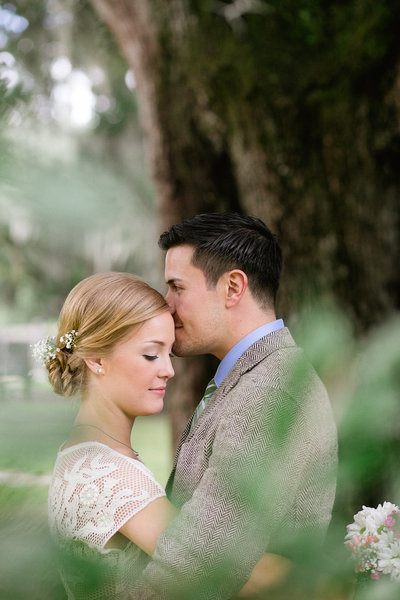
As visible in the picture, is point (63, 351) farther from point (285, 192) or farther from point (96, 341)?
point (285, 192)

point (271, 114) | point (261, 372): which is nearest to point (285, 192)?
point (271, 114)

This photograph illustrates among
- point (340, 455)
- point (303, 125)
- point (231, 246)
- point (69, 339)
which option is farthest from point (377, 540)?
point (303, 125)

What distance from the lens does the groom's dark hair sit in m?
1.55

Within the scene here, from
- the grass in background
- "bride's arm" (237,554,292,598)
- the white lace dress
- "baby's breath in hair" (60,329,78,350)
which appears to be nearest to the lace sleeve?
the white lace dress

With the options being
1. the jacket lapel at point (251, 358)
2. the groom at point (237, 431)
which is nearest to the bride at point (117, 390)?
the groom at point (237, 431)

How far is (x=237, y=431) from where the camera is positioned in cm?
108

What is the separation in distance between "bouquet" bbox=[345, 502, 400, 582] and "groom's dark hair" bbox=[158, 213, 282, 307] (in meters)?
0.85

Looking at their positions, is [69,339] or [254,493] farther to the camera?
[69,339]

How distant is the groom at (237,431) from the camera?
49cm

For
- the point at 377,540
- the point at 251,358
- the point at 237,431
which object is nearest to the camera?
the point at 377,540

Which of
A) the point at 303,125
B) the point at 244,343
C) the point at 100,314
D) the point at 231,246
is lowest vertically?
the point at 244,343

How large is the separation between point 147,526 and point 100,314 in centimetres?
45

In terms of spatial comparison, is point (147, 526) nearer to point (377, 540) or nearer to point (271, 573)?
point (377, 540)

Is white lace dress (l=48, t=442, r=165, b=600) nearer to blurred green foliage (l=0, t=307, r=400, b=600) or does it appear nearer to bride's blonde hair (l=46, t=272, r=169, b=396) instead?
bride's blonde hair (l=46, t=272, r=169, b=396)
